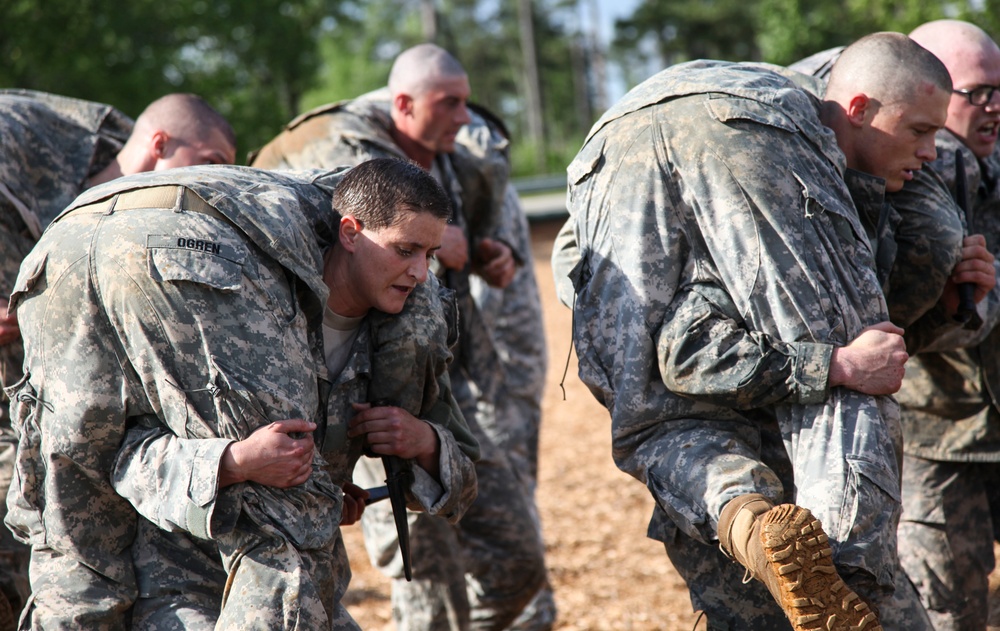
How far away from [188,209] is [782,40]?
23397 mm

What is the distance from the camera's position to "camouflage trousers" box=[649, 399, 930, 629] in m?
3.38

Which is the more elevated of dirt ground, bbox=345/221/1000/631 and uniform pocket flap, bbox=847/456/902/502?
uniform pocket flap, bbox=847/456/902/502

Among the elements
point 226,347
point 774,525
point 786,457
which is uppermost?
point 226,347

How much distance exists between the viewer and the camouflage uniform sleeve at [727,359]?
11.6 feet

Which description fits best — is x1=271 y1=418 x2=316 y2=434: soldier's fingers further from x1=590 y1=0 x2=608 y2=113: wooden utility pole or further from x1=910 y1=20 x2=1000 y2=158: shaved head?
x1=590 y1=0 x2=608 y2=113: wooden utility pole

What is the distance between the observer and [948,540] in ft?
16.5

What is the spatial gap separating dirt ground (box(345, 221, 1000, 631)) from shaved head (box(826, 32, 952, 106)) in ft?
10.8

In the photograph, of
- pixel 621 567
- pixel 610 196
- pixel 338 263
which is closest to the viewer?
pixel 338 263

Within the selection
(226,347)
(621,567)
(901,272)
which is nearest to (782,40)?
(621,567)

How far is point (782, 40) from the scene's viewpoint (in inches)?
975

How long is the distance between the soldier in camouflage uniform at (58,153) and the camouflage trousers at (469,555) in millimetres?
1757

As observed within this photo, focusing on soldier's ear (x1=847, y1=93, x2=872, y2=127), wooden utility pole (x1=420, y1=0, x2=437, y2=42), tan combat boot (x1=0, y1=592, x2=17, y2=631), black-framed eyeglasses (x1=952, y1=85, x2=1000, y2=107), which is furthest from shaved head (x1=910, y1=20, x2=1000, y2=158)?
wooden utility pole (x1=420, y1=0, x2=437, y2=42)

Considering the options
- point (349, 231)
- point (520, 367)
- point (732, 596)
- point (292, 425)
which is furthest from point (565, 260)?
point (520, 367)

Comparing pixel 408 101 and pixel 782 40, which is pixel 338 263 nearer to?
pixel 408 101
